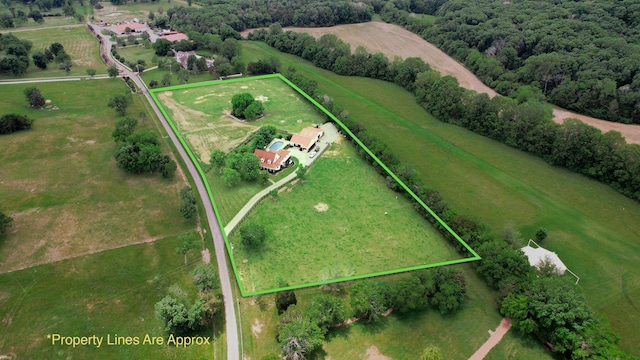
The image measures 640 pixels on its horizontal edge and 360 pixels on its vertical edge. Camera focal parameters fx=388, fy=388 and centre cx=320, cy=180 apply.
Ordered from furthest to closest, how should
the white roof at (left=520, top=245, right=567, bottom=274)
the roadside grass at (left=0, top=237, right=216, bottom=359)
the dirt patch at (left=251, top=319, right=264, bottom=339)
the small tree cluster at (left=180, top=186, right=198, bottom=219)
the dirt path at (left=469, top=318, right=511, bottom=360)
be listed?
1. the small tree cluster at (left=180, top=186, right=198, bottom=219)
2. the white roof at (left=520, top=245, right=567, bottom=274)
3. the dirt patch at (left=251, top=319, right=264, bottom=339)
4. the dirt path at (left=469, top=318, right=511, bottom=360)
5. the roadside grass at (left=0, top=237, right=216, bottom=359)

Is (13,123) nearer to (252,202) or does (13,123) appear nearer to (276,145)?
(276,145)

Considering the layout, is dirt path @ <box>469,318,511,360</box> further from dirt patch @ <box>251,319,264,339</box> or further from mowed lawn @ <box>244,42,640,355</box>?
dirt patch @ <box>251,319,264,339</box>

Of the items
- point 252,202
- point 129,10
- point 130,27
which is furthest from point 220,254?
point 129,10

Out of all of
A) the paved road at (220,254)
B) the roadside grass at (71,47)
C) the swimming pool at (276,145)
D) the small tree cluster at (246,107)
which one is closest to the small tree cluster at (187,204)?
the paved road at (220,254)

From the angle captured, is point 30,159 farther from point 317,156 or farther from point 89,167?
point 317,156

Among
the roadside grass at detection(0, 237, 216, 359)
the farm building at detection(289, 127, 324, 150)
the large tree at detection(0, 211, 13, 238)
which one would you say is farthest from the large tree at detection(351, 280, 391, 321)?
the large tree at detection(0, 211, 13, 238)

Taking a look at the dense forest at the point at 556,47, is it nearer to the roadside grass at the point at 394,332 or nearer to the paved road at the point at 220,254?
the roadside grass at the point at 394,332
